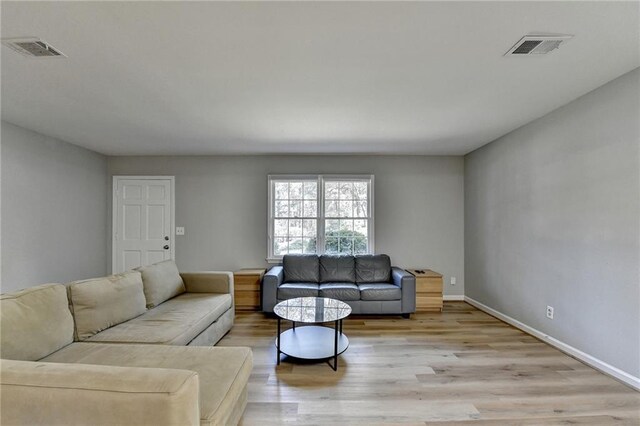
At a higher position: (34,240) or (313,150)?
(313,150)

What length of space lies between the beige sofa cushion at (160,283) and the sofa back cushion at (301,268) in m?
1.49

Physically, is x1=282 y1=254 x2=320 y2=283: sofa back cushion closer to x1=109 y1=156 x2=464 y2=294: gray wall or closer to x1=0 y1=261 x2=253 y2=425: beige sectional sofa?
x1=109 y1=156 x2=464 y2=294: gray wall

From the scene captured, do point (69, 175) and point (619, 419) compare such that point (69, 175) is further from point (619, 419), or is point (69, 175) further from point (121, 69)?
point (619, 419)

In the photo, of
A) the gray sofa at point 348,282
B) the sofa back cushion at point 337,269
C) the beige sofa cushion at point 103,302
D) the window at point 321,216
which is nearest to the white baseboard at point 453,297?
the gray sofa at point 348,282

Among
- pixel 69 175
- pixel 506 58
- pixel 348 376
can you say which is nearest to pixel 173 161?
pixel 69 175

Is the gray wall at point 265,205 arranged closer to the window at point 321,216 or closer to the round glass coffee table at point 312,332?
the window at point 321,216

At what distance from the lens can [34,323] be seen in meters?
1.72

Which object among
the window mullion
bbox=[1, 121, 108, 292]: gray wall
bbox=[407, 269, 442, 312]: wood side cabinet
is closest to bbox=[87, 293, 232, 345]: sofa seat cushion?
the window mullion

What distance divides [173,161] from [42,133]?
1.61 meters

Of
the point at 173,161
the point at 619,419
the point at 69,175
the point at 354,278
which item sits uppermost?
the point at 173,161

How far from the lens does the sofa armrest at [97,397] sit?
1.08 m

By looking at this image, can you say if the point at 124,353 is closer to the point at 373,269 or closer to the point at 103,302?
the point at 103,302

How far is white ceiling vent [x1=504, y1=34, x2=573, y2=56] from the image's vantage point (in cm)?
171

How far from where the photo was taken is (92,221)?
4488mm
